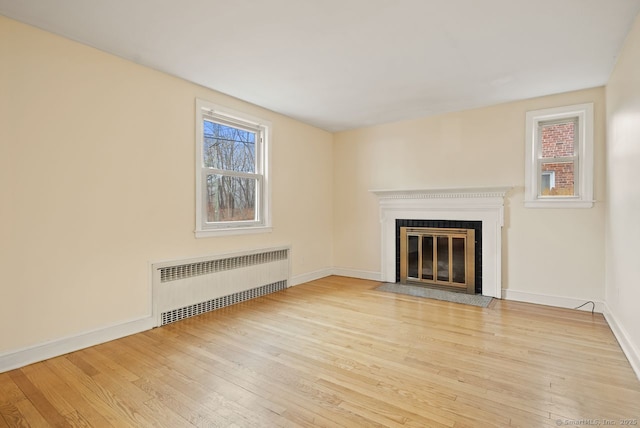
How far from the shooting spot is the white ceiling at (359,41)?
2.24 m

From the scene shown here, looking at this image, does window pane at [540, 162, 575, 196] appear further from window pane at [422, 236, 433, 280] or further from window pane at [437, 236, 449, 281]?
window pane at [422, 236, 433, 280]

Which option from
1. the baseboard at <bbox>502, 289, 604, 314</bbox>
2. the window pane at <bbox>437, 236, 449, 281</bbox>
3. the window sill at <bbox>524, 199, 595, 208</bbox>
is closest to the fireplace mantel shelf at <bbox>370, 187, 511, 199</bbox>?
the window sill at <bbox>524, 199, 595, 208</bbox>

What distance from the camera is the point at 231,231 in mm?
3959

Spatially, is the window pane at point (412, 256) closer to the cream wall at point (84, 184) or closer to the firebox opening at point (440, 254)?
the firebox opening at point (440, 254)

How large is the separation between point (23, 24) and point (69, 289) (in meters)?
2.04

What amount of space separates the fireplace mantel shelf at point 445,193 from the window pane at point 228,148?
6.57ft

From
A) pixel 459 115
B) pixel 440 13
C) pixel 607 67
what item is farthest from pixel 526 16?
pixel 459 115

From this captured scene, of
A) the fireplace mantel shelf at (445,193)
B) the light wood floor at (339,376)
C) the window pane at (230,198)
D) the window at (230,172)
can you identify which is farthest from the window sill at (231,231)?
the fireplace mantel shelf at (445,193)

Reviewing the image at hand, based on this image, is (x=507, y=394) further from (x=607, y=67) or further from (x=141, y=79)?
(x=141, y=79)

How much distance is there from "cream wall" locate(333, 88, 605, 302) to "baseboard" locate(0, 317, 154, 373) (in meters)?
3.41

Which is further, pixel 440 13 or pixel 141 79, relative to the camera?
pixel 141 79

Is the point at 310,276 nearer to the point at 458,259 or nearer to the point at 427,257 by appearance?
the point at 427,257

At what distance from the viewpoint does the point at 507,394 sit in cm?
200

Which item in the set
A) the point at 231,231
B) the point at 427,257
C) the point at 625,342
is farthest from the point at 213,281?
the point at 625,342
